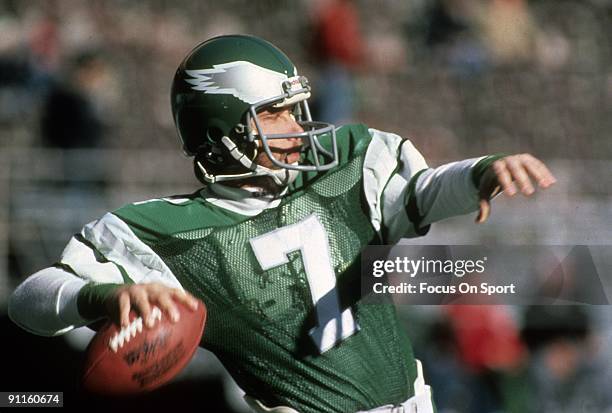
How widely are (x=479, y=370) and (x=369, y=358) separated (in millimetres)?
2262

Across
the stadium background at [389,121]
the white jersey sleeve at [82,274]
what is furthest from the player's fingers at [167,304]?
the stadium background at [389,121]

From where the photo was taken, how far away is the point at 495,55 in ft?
26.1

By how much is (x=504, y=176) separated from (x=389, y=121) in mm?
4856

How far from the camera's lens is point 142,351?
9.32 feet

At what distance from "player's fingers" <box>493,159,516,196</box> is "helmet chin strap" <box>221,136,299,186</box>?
23.5 inches

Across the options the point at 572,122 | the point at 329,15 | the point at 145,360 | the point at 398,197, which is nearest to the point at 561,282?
the point at 398,197

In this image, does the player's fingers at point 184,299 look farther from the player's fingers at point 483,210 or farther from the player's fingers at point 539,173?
the player's fingers at point 539,173

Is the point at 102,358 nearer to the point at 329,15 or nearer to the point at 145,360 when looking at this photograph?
the point at 145,360

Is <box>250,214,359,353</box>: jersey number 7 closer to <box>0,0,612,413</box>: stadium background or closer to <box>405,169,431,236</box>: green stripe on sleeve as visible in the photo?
<box>405,169,431,236</box>: green stripe on sleeve

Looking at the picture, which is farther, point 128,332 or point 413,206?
point 413,206

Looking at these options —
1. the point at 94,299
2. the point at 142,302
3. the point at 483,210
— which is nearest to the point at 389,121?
the point at 483,210

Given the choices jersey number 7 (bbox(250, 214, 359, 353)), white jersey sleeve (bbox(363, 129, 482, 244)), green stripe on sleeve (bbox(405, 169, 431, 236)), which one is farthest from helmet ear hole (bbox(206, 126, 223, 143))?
green stripe on sleeve (bbox(405, 169, 431, 236))

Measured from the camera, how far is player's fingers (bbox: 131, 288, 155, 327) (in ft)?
8.84

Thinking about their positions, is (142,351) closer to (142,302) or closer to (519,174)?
(142,302)
